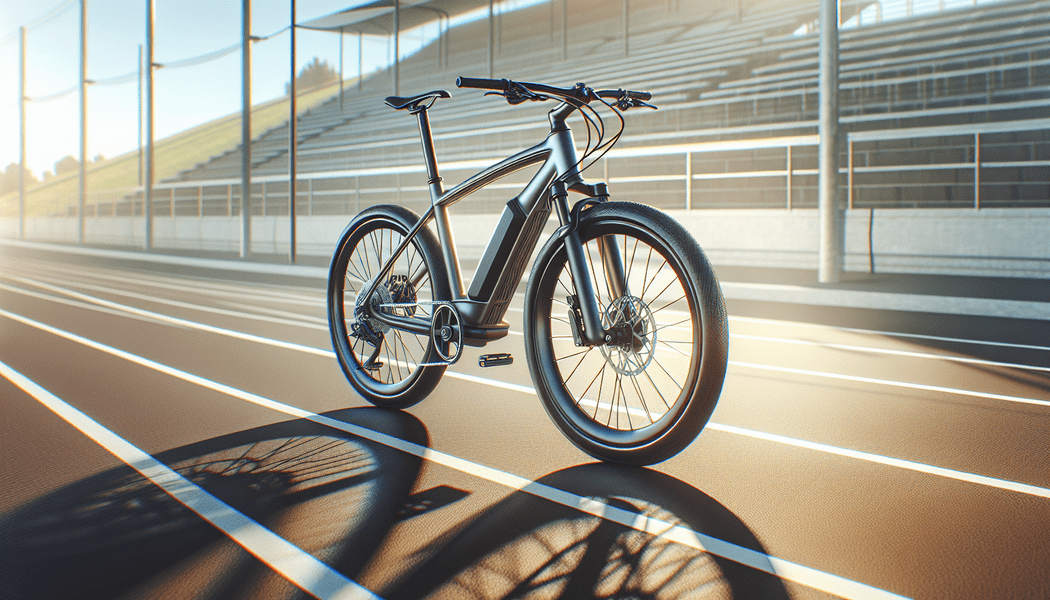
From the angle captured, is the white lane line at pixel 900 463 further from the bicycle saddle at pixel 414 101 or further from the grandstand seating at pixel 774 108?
the grandstand seating at pixel 774 108

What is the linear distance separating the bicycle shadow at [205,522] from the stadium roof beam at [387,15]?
87.3 feet

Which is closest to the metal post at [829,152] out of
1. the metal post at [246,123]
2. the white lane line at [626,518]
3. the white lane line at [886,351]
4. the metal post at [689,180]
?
the white lane line at [886,351]

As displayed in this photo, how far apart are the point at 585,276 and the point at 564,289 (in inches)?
16.4

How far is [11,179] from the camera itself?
370ft

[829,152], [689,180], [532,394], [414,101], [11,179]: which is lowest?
[532,394]

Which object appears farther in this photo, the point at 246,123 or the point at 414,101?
the point at 246,123

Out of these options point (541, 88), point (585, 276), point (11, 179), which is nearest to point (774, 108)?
point (541, 88)

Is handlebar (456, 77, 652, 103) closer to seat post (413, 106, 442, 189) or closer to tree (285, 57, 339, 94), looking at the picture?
seat post (413, 106, 442, 189)

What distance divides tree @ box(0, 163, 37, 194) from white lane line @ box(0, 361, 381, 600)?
11997 cm

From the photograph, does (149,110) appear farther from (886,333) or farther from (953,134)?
(886,333)

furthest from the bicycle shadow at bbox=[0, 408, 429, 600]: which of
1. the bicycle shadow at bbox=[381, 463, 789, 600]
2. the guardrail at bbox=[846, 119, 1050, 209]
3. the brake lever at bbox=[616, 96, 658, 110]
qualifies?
the guardrail at bbox=[846, 119, 1050, 209]

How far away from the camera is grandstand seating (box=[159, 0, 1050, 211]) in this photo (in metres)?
14.9

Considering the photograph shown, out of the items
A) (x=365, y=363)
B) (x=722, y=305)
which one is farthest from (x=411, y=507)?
(x=365, y=363)

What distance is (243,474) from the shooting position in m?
3.28
